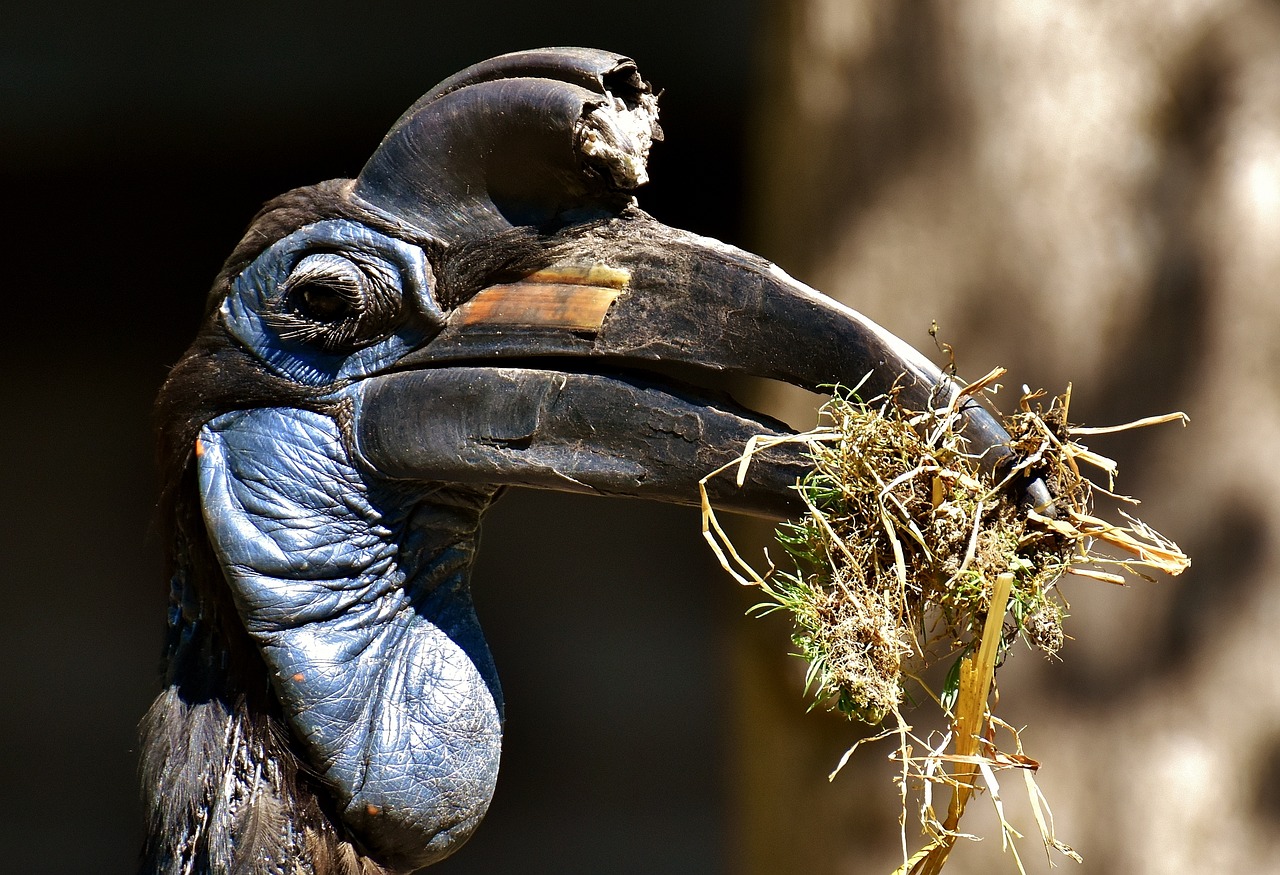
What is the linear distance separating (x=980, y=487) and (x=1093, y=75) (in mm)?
1618

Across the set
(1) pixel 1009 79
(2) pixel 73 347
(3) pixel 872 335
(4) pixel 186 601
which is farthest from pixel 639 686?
(3) pixel 872 335


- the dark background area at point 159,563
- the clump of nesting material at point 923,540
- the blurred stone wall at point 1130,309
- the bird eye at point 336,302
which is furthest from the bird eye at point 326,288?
the dark background area at point 159,563

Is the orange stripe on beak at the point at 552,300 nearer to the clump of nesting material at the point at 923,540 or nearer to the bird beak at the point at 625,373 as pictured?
the bird beak at the point at 625,373

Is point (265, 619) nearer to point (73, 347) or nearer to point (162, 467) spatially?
point (162, 467)

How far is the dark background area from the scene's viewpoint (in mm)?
4797

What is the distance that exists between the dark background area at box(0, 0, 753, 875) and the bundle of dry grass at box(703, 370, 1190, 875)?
3351 millimetres

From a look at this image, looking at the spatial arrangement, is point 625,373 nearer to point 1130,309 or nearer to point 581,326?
point 581,326

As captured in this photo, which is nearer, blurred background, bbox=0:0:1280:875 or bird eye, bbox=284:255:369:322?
bird eye, bbox=284:255:369:322

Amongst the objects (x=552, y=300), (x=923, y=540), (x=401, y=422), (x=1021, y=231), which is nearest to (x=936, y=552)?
(x=923, y=540)

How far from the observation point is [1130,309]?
2.72 m

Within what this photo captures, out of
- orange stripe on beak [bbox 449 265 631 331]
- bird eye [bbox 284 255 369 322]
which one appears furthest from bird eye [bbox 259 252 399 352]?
orange stripe on beak [bbox 449 265 631 331]

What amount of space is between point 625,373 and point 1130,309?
1.51 m

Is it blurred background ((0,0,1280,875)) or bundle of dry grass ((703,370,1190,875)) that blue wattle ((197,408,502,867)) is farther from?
bundle of dry grass ((703,370,1190,875))

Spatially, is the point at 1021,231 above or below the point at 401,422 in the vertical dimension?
above
